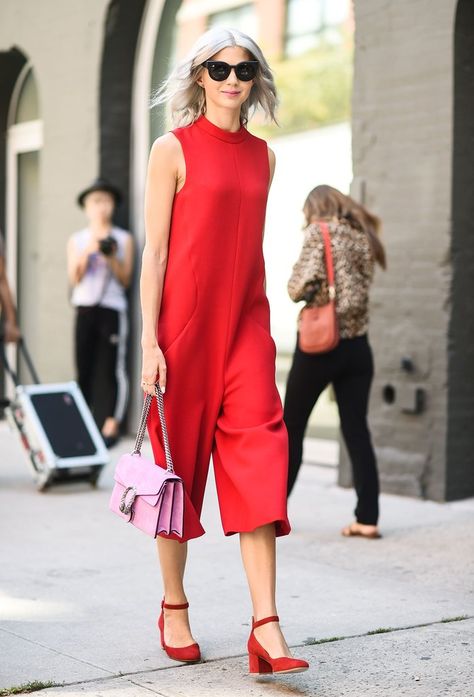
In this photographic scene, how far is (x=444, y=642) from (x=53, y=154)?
6979 millimetres

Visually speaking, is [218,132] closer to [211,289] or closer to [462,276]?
[211,289]

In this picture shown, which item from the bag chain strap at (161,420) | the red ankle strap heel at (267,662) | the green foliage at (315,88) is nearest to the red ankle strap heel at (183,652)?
the red ankle strap heel at (267,662)

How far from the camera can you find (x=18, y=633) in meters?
4.42

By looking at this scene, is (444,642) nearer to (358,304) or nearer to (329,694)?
(329,694)

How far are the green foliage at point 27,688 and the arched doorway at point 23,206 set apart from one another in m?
7.71

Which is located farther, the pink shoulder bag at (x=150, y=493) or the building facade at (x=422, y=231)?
the building facade at (x=422, y=231)

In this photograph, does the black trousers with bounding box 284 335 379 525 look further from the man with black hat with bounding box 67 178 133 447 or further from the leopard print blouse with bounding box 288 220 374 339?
the man with black hat with bounding box 67 178 133 447

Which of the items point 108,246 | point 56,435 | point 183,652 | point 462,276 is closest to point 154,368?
point 183,652

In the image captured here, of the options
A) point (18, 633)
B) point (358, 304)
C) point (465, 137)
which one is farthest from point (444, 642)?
point (465, 137)

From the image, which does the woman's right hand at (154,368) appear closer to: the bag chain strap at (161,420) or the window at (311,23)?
the bag chain strap at (161,420)

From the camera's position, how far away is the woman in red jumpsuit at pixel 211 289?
13.0 feet

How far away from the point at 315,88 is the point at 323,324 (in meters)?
3.75

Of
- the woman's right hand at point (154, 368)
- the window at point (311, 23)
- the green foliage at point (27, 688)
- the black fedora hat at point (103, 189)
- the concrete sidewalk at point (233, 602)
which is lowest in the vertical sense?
the concrete sidewalk at point (233, 602)

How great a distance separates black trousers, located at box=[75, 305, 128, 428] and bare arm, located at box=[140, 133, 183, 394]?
550 centimetres
